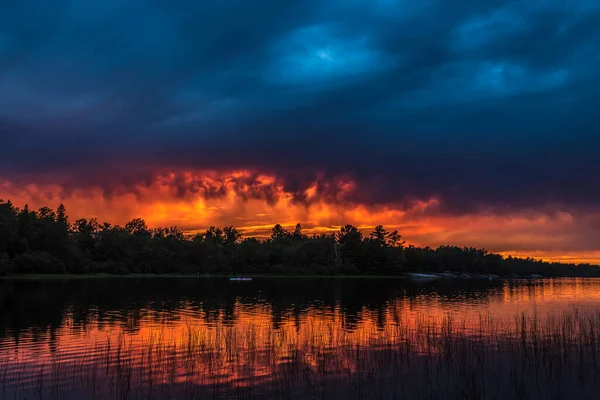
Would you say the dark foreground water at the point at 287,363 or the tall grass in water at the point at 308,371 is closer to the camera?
the tall grass in water at the point at 308,371

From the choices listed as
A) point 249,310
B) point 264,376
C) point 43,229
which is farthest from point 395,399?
point 43,229

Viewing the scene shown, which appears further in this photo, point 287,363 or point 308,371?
point 287,363

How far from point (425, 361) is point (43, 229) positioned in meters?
182

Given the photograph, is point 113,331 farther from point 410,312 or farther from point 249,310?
point 410,312

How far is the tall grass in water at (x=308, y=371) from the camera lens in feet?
81.8

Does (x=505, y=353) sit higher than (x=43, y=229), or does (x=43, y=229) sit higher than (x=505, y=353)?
(x=43, y=229)

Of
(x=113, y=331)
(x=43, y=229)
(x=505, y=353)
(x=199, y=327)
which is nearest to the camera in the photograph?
(x=505, y=353)

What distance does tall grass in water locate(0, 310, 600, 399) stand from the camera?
982 inches

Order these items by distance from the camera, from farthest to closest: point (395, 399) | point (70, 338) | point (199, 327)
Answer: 1. point (199, 327)
2. point (70, 338)
3. point (395, 399)

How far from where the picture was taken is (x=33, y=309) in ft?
212

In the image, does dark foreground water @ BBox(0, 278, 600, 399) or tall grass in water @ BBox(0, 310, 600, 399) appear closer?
Result: tall grass in water @ BBox(0, 310, 600, 399)

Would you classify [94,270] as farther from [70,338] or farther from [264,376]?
[264,376]

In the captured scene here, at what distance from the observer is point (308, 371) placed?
2909 cm

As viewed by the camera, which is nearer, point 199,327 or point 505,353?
point 505,353
